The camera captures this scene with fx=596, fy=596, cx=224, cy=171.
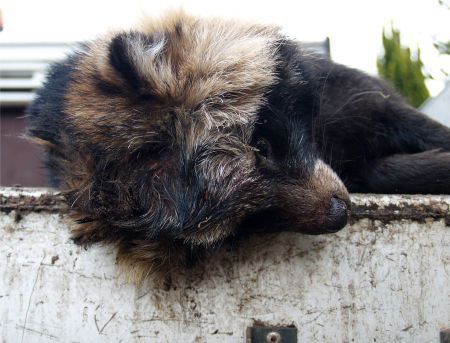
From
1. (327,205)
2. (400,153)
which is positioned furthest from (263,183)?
(400,153)

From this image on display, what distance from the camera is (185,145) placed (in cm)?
253

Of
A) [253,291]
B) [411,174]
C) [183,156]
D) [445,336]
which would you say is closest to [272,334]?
[253,291]

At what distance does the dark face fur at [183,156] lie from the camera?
8.19 feet

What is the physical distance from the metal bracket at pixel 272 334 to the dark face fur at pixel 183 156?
0.42 metres

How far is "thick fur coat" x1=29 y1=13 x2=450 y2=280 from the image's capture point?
250 cm

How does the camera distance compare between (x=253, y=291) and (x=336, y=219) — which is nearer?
(x=336, y=219)

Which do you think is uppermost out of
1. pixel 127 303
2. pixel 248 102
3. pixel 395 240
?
pixel 248 102

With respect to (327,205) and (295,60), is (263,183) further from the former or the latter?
(295,60)

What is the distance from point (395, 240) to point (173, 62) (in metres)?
1.25

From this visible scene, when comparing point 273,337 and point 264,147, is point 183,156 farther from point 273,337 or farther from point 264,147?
point 273,337

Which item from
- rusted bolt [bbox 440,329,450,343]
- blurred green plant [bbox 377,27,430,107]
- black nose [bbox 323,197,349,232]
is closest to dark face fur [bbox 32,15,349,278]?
black nose [bbox 323,197,349,232]

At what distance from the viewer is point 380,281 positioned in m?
2.56

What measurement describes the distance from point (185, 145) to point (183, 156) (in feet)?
0.16

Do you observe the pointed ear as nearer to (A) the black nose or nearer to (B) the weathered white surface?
(B) the weathered white surface
